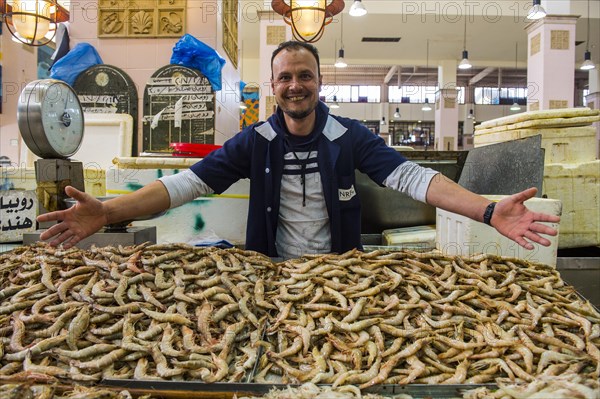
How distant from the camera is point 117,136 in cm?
392

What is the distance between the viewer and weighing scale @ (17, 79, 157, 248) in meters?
1.92

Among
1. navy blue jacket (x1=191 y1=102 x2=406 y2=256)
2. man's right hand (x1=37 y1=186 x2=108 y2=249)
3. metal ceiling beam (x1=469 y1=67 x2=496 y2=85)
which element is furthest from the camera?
metal ceiling beam (x1=469 y1=67 x2=496 y2=85)

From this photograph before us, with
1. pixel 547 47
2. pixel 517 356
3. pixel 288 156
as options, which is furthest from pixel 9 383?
pixel 547 47

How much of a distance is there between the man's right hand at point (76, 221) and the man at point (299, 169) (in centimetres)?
41

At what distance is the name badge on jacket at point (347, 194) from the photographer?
2.21 metres

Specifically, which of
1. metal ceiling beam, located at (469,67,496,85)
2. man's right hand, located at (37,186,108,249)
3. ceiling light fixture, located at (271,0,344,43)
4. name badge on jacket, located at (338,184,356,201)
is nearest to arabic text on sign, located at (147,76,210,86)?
ceiling light fixture, located at (271,0,344,43)

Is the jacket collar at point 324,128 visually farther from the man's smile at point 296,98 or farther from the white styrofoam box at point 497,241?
the white styrofoam box at point 497,241

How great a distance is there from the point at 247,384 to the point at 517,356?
0.66 m

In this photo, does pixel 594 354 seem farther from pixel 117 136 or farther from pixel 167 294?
pixel 117 136

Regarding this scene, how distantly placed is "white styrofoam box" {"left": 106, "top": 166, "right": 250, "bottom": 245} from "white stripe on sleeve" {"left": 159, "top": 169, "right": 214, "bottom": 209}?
626mm

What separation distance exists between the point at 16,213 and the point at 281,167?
1.64 m

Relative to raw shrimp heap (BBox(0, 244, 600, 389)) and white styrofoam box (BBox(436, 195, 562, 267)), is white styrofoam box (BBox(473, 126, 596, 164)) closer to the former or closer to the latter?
white styrofoam box (BBox(436, 195, 562, 267))

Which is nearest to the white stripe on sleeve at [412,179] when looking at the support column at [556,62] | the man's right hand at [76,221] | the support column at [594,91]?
the man's right hand at [76,221]

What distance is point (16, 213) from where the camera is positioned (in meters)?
2.61
